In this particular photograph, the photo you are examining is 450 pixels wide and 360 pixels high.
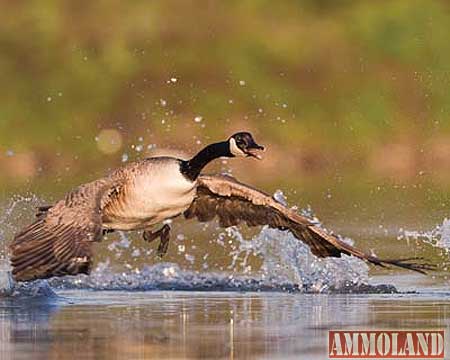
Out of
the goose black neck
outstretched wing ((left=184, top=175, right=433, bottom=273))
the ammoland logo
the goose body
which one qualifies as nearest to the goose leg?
outstretched wing ((left=184, top=175, right=433, bottom=273))

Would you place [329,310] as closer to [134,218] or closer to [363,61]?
[134,218]

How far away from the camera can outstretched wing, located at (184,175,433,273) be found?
54.6 feet

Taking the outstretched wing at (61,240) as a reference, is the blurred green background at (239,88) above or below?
above

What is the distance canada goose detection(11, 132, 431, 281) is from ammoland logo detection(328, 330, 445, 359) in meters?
1.54

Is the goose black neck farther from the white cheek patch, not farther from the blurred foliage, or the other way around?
the blurred foliage

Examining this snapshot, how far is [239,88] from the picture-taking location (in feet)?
129

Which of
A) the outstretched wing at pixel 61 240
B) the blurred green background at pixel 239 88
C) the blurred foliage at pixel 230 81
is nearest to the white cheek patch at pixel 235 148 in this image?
the outstretched wing at pixel 61 240

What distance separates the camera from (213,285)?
1767 centimetres

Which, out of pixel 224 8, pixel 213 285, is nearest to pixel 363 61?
pixel 224 8

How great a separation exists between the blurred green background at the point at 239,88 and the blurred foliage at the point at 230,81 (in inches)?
1.5

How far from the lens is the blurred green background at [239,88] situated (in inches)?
1391

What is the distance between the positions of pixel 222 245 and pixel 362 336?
7933 millimetres

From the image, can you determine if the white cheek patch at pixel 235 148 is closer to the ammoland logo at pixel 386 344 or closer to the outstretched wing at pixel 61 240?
the outstretched wing at pixel 61 240

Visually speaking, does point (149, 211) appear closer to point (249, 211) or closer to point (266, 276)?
point (249, 211)
